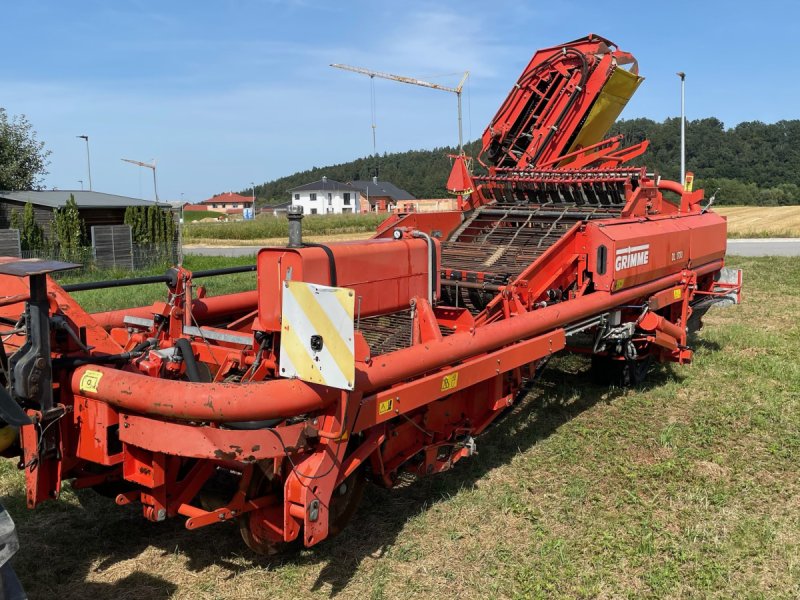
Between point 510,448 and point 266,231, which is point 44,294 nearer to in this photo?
point 510,448

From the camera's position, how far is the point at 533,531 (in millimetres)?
3988

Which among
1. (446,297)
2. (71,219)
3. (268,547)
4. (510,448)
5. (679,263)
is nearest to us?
(268,547)

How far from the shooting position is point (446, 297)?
5.90 metres

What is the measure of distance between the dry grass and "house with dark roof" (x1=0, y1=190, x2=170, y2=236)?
65.1ft

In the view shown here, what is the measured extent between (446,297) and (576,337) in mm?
1975

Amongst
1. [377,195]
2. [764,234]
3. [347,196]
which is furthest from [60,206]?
[347,196]

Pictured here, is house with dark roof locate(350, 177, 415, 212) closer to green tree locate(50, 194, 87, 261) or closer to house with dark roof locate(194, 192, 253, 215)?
house with dark roof locate(194, 192, 253, 215)

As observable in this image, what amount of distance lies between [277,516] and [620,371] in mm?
4092

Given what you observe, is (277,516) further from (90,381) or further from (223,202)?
(223,202)

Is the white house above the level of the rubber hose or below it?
above

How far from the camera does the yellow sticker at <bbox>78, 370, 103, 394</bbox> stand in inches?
126

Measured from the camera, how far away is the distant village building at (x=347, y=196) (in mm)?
83000

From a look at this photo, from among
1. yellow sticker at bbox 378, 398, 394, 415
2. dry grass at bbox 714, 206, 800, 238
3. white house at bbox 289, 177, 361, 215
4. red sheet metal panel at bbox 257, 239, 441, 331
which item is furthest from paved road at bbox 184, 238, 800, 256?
white house at bbox 289, 177, 361, 215

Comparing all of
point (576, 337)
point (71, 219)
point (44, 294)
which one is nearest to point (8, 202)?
point (71, 219)
